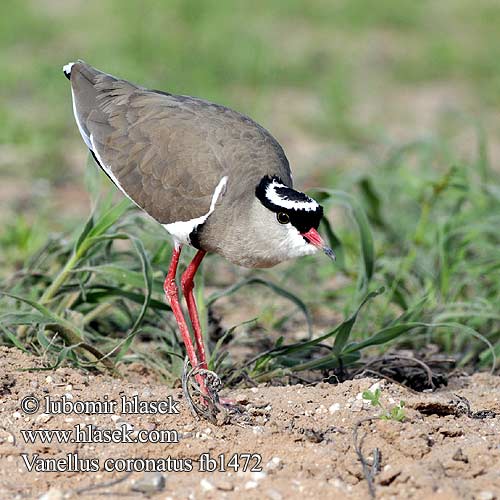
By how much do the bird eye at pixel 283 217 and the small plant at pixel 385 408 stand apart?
819 mm

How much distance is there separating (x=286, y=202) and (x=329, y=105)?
509 cm

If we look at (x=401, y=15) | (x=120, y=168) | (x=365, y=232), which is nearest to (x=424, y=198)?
(x=365, y=232)

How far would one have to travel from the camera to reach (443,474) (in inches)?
141

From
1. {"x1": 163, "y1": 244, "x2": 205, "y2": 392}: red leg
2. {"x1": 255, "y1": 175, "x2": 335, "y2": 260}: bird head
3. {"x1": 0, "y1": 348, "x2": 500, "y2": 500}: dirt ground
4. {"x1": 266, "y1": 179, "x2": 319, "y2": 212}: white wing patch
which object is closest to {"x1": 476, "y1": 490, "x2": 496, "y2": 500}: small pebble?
{"x1": 0, "y1": 348, "x2": 500, "y2": 500}: dirt ground

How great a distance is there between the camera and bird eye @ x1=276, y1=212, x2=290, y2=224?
4305mm

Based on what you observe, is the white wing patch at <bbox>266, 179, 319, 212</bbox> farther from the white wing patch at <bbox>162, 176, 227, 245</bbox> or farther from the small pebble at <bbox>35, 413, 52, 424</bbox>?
the small pebble at <bbox>35, 413, 52, 424</bbox>

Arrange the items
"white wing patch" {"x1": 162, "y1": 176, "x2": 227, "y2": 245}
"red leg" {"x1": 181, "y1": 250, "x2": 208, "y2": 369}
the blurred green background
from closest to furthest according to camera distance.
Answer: "white wing patch" {"x1": 162, "y1": 176, "x2": 227, "y2": 245} → "red leg" {"x1": 181, "y1": 250, "x2": 208, "y2": 369} → the blurred green background

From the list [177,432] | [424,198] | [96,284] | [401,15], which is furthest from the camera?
[401,15]

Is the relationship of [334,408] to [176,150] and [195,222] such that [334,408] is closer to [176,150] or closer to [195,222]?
[195,222]

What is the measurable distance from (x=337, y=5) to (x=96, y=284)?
7.57 meters

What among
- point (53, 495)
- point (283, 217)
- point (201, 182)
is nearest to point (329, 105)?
point (201, 182)

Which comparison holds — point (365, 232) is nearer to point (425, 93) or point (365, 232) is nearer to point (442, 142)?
point (442, 142)

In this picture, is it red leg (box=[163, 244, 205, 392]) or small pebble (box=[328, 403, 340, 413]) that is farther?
red leg (box=[163, 244, 205, 392])

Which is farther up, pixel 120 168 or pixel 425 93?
pixel 120 168
